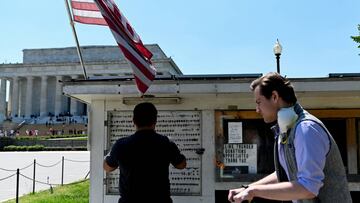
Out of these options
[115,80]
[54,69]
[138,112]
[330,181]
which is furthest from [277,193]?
[54,69]

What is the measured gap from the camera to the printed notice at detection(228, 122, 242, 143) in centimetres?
607

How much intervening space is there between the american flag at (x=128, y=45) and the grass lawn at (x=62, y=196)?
670cm

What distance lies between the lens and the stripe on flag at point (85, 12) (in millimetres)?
7254

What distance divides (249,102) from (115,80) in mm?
1832

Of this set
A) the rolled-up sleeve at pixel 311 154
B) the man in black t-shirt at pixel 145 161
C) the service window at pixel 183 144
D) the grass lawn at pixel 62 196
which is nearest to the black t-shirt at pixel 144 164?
the man in black t-shirt at pixel 145 161

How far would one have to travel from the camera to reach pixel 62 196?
476 inches

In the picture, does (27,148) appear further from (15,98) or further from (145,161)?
(15,98)

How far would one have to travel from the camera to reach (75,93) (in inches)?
223

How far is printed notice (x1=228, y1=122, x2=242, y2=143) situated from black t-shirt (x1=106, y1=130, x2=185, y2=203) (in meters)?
2.23

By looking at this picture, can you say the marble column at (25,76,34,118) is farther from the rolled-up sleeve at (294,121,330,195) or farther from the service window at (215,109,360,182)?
the rolled-up sleeve at (294,121,330,195)

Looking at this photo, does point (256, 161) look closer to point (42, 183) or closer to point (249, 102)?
point (249, 102)

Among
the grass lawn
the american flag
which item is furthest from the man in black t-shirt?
the grass lawn

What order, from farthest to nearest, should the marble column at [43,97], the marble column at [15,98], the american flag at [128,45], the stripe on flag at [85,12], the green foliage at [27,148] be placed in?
1. the marble column at [15,98]
2. the marble column at [43,97]
3. the green foliage at [27,148]
4. the stripe on flag at [85,12]
5. the american flag at [128,45]

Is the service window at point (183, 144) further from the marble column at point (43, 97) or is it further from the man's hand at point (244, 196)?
the marble column at point (43, 97)
